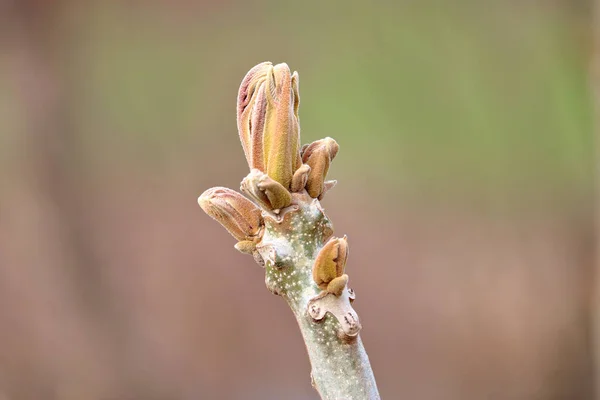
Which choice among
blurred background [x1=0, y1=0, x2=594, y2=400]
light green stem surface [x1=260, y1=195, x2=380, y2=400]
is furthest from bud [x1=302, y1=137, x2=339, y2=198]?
blurred background [x1=0, y1=0, x2=594, y2=400]

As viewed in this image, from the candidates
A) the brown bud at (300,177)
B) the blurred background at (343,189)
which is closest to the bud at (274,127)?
the brown bud at (300,177)

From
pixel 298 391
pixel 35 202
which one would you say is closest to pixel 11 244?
pixel 35 202

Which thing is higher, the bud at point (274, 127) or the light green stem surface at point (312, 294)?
the bud at point (274, 127)

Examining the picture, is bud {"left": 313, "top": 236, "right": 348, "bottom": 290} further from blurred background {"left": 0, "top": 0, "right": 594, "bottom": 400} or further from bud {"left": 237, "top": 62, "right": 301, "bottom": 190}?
blurred background {"left": 0, "top": 0, "right": 594, "bottom": 400}

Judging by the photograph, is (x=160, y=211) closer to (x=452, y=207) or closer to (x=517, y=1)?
(x=452, y=207)

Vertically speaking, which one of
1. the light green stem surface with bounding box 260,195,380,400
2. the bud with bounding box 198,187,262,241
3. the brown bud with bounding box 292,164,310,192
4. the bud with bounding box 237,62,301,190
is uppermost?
the bud with bounding box 237,62,301,190

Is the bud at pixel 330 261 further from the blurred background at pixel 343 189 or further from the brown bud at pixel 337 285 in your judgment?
the blurred background at pixel 343 189

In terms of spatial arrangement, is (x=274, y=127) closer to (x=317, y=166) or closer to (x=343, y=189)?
(x=317, y=166)
